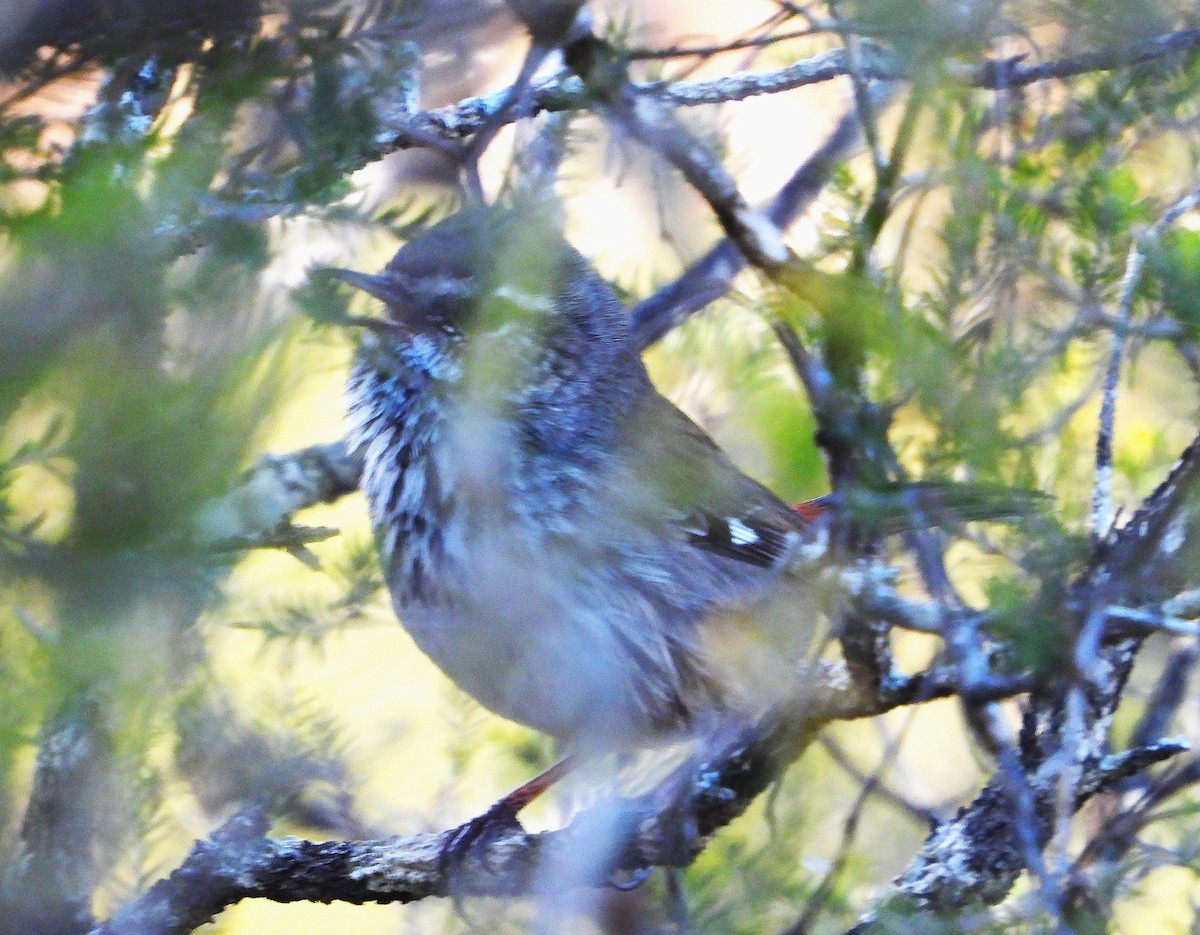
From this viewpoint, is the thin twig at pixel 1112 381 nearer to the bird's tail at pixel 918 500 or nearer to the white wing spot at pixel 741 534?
the bird's tail at pixel 918 500

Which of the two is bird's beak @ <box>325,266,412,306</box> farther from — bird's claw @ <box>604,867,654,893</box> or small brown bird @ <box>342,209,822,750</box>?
bird's claw @ <box>604,867,654,893</box>

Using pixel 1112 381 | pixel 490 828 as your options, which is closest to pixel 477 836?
pixel 490 828

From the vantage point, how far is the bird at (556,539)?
2.78m

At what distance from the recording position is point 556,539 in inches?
113

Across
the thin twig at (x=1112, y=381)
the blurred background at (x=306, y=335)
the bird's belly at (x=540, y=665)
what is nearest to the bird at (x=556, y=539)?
the bird's belly at (x=540, y=665)

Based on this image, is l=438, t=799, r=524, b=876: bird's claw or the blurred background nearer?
the blurred background

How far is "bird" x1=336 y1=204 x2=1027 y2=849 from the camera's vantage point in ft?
9.11

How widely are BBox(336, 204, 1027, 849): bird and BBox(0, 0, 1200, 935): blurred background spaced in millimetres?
228

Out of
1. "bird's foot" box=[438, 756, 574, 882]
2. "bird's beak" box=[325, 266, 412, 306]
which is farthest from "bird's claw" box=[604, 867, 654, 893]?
"bird's beak" box=[325, 266, 412, 306]

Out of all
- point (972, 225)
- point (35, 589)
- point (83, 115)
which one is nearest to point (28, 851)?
→ point (35, 589)

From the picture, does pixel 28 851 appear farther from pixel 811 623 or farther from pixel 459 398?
pixel 811 623

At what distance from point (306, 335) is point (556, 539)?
1.45 metres

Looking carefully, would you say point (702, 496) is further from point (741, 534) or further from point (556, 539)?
point (741, 534)

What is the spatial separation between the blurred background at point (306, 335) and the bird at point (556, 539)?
0.23 metres
